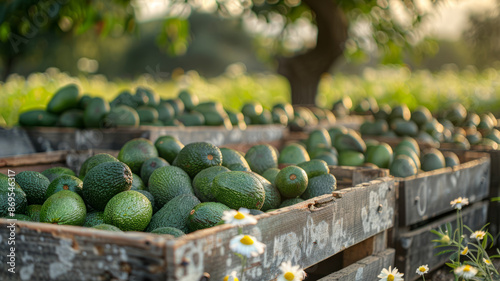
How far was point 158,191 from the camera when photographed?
2330mm

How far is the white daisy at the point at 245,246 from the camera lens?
155 cm

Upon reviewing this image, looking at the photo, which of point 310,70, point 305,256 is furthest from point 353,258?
point 310,70

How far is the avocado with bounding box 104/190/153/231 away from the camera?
1.97 m

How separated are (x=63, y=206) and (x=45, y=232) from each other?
407 mm

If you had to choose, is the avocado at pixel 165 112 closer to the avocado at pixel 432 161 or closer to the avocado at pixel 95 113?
the avocado at pixel 95 113

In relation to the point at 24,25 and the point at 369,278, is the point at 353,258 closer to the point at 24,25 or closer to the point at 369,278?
the point at 369,278

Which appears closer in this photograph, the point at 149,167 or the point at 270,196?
the point at 270,196

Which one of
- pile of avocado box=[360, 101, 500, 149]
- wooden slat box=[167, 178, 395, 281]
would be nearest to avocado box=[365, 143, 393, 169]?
wooden slat box=[167, 178, 395, 281]

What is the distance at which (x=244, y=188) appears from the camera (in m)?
2.11

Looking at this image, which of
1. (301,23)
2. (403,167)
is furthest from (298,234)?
(301,23)

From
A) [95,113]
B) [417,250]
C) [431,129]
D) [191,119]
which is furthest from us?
[431,129]

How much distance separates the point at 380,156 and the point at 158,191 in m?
1.83

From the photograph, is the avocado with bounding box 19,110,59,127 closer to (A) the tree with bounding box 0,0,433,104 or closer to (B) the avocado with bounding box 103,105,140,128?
(B) the avocado with bounding box 103,105,140,128

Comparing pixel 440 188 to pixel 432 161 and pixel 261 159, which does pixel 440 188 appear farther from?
pixel 261 159
